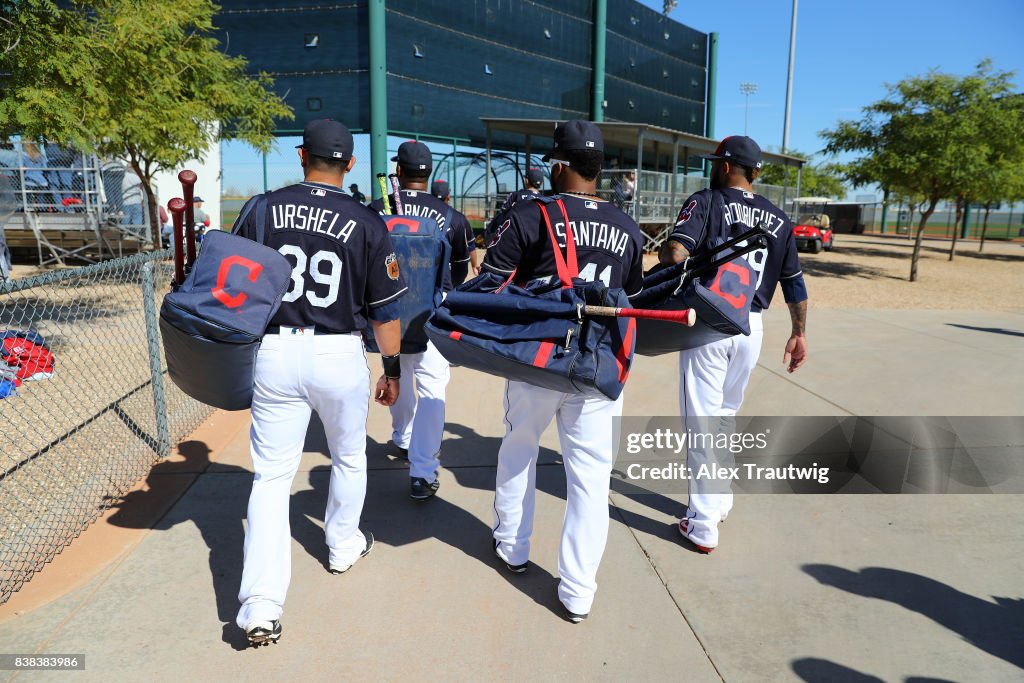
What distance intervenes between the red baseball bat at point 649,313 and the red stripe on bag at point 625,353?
0.18 m

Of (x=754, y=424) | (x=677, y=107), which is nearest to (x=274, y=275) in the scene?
(x=754, y=424)

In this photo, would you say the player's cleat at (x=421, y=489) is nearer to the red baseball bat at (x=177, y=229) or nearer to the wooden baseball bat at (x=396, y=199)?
the wooden baseball bat at (x=396, y=199)

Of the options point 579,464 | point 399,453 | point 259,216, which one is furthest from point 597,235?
point 399,453

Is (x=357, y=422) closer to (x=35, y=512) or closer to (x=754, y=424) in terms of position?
(x=35, y=512)

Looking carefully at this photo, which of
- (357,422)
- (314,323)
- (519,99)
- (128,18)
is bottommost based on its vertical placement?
(357,422)

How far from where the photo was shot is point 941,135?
1592cm

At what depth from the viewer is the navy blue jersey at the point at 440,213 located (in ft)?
13.5

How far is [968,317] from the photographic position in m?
11.4

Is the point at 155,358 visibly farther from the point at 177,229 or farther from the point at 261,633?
the point at 261,633

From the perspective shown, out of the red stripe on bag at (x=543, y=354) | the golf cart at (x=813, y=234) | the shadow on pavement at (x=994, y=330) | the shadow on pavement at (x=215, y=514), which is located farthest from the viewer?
the golf cart at (x=813, y=234)

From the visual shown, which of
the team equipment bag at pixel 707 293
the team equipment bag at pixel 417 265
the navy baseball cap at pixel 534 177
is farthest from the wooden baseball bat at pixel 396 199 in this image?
the navy baseball cap at pixel 534 177

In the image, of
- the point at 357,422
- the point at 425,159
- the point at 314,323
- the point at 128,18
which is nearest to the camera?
the point at 314,323

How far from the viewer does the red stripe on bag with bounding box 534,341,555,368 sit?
254 centimetres

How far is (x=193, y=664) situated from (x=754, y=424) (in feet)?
14.4
